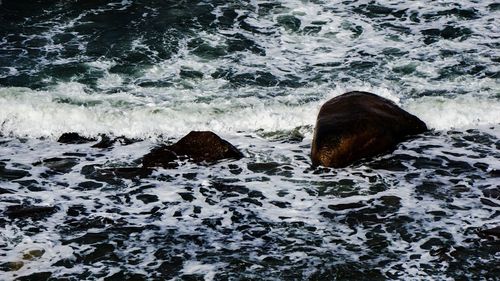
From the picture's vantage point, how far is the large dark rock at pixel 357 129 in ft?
25.3

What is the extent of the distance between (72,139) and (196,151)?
6.05 ft

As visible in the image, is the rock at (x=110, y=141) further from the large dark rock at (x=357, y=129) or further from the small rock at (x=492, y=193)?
the small rock at (x=492, y=193)

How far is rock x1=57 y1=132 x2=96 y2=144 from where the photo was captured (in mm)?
8711

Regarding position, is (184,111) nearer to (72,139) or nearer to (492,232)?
(72,139)

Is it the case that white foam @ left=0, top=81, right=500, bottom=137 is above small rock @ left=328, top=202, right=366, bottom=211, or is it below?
above

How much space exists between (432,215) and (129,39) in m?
7.90

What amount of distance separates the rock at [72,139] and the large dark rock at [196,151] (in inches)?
46.4

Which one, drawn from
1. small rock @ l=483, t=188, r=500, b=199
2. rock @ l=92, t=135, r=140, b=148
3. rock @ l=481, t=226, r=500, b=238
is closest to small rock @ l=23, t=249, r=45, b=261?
rock @ l=92, t=135, r=140, b=148

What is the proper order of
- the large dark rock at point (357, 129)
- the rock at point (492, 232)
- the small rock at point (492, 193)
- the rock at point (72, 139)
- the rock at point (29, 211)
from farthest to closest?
the rock at point (72, 139) → the large dark rock at point (357, 129) → the small rock at point (492, 193) → the rock at point (29, 211) → the rock at point (492, 232)

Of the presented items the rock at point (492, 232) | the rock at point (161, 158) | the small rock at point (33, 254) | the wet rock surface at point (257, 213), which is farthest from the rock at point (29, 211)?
the rock at point (492, 232)

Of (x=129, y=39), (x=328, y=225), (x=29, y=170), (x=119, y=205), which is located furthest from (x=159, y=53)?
(x=328, y=225)

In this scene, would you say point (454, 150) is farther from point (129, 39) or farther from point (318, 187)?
point (129, 39)

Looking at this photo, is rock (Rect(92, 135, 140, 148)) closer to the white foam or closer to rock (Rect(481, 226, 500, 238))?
the white foam

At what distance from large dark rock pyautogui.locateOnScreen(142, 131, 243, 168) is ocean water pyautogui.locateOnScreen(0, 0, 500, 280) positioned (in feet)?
0.48
